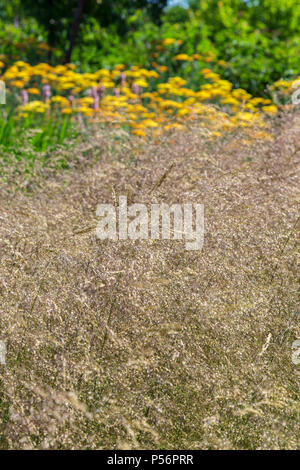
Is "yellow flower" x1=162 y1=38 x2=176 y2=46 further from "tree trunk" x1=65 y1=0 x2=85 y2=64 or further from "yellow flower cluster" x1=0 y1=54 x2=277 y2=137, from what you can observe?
"tree trunk" x1=65 y1=0 x2=85 y2=64

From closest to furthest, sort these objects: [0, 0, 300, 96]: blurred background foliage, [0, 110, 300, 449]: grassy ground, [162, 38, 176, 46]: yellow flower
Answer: [0, 110, 300, 449]: grassy ground, [0, 0, 300, 96]: blurred background foliage, [162, 38, 176, 46]: yellow flower

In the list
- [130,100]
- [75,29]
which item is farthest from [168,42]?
[130,100]

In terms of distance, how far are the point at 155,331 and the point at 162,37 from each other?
7618mm

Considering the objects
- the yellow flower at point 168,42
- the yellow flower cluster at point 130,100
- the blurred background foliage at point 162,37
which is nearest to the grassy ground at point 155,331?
the yellow flower cluster at point 130,100

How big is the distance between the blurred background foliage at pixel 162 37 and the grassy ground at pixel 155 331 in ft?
15.8

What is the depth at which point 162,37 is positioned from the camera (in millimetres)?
8984

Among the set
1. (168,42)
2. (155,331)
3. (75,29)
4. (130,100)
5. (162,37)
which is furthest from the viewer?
(162,37)

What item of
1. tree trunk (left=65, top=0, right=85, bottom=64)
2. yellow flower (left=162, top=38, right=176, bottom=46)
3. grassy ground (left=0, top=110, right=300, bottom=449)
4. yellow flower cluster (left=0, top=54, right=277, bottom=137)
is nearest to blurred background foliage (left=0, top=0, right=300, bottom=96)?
tree trunk (left=65, top=0, right=85, bottom=64)

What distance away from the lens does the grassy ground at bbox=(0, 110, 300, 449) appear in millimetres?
1821

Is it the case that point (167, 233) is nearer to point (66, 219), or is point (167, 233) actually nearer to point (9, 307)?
point (66, 219)

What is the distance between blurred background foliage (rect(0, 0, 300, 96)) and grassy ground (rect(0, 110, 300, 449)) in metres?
4.83

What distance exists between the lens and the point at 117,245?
2375mm

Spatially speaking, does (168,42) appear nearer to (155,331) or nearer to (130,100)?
(130,100)
